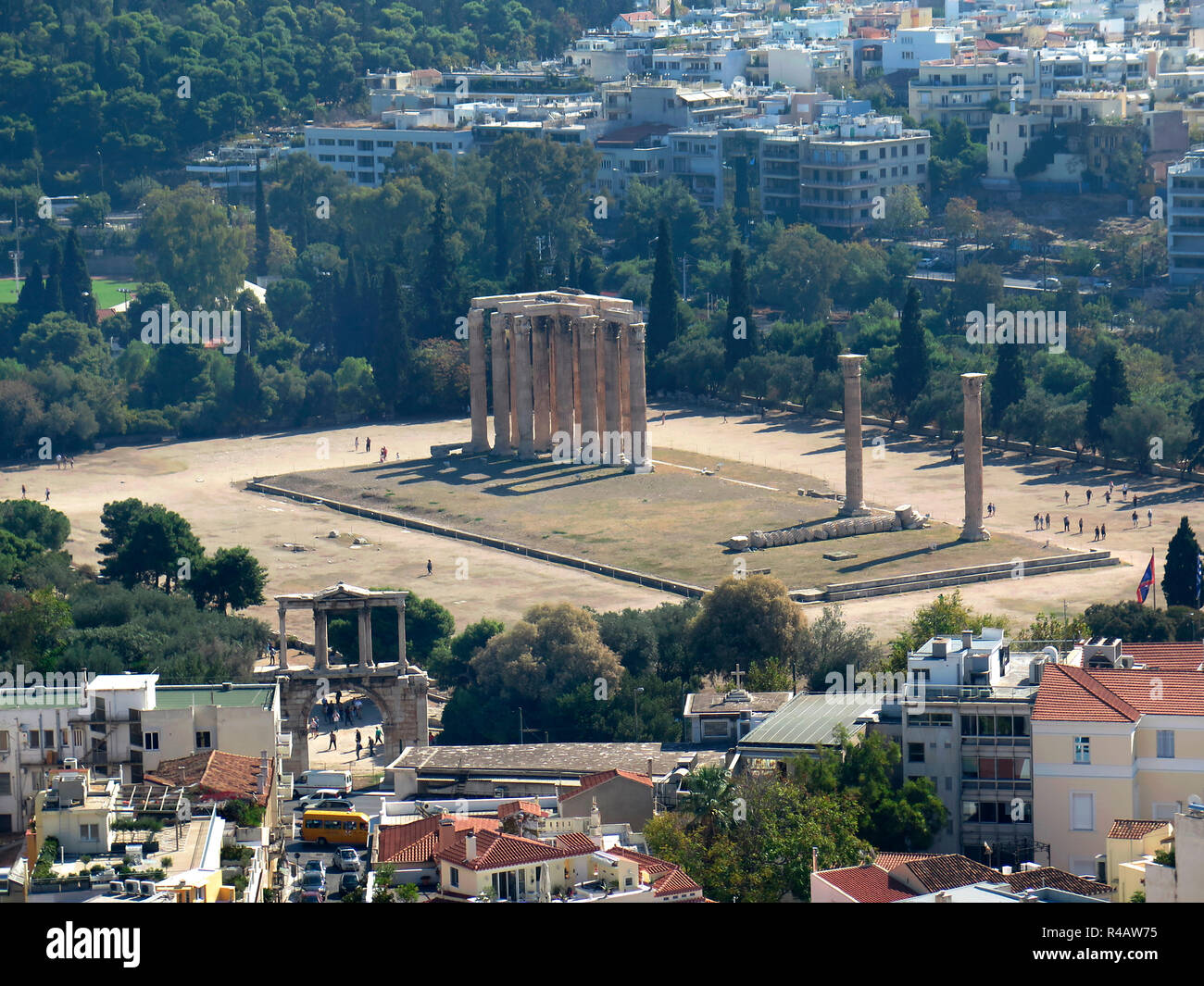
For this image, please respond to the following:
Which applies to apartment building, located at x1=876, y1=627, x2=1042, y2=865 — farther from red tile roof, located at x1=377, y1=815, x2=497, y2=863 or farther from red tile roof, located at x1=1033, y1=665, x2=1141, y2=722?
red tile roof, located at x1=377, y1=815, x2=497, y2=863

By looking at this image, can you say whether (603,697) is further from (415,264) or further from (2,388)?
(415,264)

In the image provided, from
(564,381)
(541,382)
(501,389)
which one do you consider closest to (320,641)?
(501,389)

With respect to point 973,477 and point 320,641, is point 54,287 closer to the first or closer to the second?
point 973,477

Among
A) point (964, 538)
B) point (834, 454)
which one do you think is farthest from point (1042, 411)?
point (964, 538)

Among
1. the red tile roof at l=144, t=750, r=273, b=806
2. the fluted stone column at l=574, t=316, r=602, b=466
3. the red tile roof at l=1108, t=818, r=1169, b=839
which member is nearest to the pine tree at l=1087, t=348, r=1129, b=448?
the fluted stone column at l=574, t=316, r=602, b=466

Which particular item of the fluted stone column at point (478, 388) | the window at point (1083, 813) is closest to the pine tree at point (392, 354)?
the fluted stone column at point (478, 388)

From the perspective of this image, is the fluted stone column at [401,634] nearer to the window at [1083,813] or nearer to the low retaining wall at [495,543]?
the low retaining wall at [495,543]
